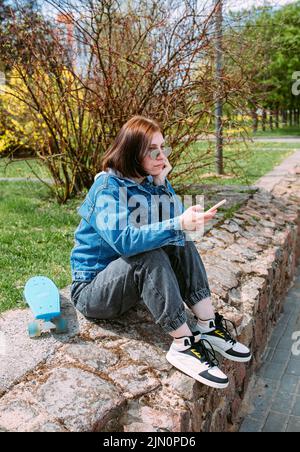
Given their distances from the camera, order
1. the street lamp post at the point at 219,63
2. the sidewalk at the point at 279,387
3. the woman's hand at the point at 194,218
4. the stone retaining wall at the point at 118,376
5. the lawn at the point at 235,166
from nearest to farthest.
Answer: the stone retaining wall at the point at 118,376, the woman's hand at the point at 194,218, the sidewalk at the point at 279,387, the street lamp post at the point at 219,63, the lawn at the point at 235,166

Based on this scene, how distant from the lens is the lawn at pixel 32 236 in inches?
127

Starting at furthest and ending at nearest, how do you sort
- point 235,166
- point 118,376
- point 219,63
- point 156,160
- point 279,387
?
1. point 235,166
2. point 219,63
3. point 279,387
4. point 156,160
5. point 118,376

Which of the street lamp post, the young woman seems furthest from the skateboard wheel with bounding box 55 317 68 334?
the street lamp post

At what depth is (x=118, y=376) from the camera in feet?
6.93

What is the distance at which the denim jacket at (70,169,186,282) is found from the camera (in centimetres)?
215

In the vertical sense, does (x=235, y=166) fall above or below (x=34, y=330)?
above

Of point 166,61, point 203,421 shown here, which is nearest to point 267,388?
point 203,421

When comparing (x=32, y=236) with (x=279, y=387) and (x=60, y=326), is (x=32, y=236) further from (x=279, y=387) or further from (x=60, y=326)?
(x=279, y=387)

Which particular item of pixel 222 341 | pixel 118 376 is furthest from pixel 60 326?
pixel 222 341

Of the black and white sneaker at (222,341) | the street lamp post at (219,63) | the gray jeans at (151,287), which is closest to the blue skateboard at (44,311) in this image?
the gray jeans at (151,287)

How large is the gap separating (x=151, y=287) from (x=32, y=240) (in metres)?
2.27

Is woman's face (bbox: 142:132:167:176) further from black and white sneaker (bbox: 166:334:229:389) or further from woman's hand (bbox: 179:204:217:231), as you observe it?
black and white sneaker (bbox: 166:334:229:389)

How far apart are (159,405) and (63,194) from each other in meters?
4.03

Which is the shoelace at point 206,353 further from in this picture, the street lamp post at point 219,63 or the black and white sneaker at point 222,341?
the street lamp post at point 219,63
